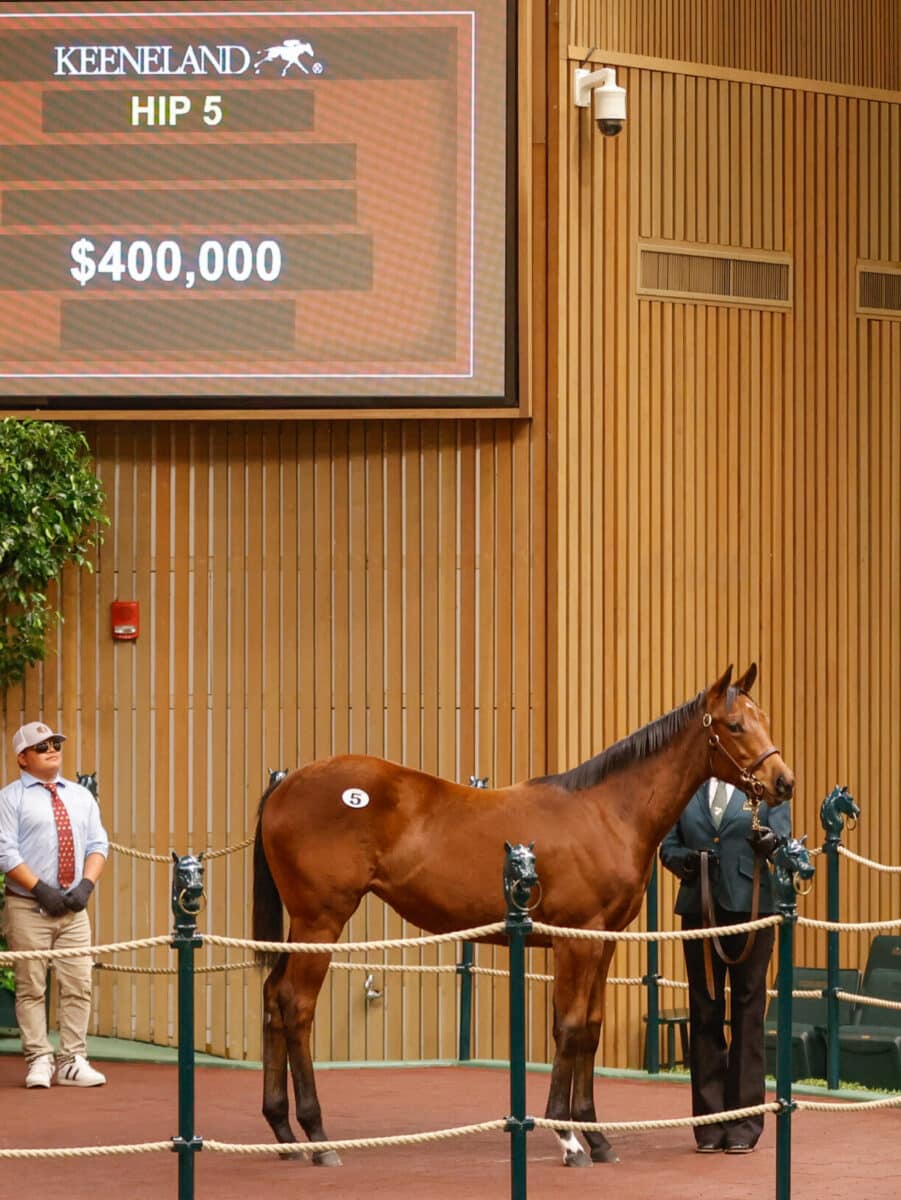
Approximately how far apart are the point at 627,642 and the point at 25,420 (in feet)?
12.0

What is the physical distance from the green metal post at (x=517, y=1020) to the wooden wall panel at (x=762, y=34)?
21.9 feet

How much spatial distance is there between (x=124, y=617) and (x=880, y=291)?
17.2ft

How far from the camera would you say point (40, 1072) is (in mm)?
8789

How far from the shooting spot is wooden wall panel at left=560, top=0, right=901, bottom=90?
1144 centimetres

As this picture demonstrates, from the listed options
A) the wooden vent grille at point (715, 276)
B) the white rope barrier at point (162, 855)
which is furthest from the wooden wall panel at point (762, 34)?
the white rope barrier at point (162, 855)

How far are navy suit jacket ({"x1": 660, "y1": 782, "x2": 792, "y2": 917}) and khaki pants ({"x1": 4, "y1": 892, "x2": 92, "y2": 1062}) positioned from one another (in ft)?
9.68

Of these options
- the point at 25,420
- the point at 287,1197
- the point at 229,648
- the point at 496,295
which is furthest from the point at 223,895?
the point at 287,1197

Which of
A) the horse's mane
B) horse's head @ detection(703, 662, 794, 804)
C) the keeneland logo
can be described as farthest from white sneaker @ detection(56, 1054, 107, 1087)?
the keeneland logo

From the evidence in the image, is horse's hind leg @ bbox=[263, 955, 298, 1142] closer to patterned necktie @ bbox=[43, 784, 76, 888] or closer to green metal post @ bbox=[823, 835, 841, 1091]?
patterned necktie @ bbox=[43, 784, 76, 888]

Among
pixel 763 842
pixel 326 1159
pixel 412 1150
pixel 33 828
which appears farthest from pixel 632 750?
pixel 33 828

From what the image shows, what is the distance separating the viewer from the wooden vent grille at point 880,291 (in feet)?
40.4

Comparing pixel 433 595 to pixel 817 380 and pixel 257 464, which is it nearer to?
pixel 257 464

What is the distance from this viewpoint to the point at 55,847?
348 inches

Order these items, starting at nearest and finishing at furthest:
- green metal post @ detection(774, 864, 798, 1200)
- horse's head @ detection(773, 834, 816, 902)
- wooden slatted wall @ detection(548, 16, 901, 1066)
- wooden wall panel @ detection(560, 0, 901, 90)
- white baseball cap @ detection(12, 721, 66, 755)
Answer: green metal post @ detection(774, 864, 798, 1200)
horse's head @ detection(773, 834, 816, 902)
white baseball cap @ detection(12, 721, 66, 755)
wooden slatted wall @ detection(548, 16, 901, 1066)
wooden wall panel @ detection(560, 0, 901, 90)
